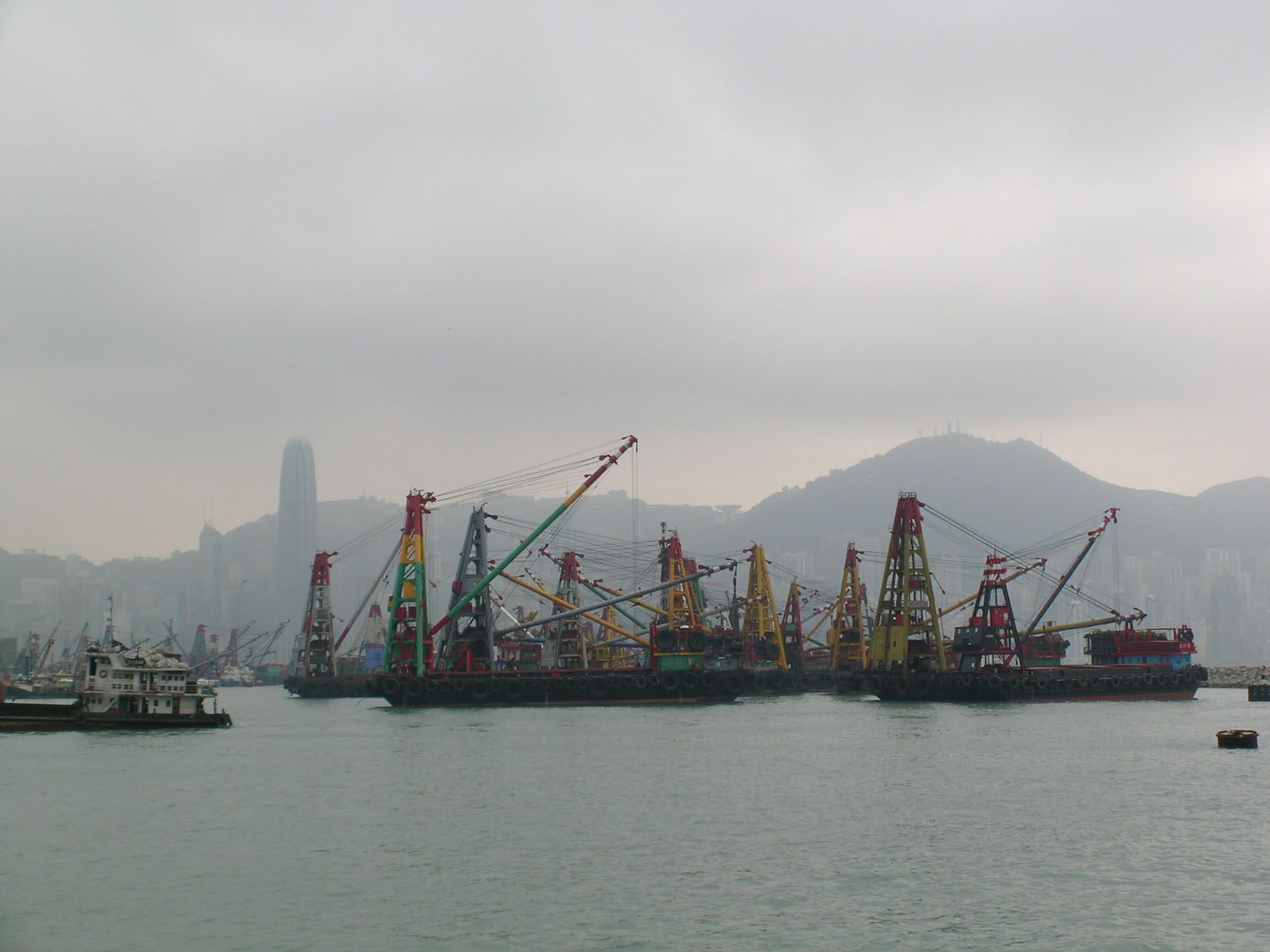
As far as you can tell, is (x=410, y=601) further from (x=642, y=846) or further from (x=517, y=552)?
(x=642, y=846)

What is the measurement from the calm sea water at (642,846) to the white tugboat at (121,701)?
10.8 meters

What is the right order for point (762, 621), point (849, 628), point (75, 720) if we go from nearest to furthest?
point (75, 720)
point (762, 621)
point (849, 628)

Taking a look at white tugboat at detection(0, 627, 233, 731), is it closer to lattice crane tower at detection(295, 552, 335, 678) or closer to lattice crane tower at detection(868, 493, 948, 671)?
lattice crane tower at detection(868, 493, 948, 671)

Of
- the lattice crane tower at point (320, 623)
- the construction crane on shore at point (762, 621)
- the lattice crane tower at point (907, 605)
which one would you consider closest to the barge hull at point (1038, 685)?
the lattice crane tower at point (907, 605)

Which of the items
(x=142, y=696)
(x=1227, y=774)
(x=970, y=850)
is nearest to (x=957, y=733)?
(x=1227, y=774)

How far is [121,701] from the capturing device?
69.5m

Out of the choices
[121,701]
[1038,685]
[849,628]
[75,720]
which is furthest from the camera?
[849,628]

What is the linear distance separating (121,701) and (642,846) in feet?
162

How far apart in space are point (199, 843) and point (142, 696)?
41.6 meters

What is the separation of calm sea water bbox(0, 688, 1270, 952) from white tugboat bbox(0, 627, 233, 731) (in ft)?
35.4

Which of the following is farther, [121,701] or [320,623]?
[320,623]

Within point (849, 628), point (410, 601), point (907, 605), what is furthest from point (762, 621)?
point (410, 601)

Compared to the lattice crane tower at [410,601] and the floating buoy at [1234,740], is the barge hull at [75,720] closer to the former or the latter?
the lattice crane tower at [410,601]

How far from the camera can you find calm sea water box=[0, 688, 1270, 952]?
23.3m
